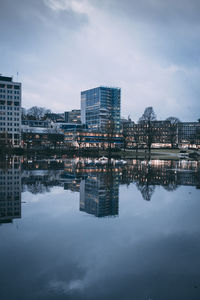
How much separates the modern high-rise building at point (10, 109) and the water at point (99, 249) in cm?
12852

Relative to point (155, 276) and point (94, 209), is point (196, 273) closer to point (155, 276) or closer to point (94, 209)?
point (155, 276)

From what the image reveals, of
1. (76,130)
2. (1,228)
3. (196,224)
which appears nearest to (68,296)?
(1,228)

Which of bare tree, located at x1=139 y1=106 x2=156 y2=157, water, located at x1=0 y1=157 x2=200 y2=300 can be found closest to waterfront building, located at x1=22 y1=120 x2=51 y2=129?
bare tree, located at x1=139 y1=106 x2=156 y2=157

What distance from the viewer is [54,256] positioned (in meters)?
6.55

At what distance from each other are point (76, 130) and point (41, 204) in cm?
17200

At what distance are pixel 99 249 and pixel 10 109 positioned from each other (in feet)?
457

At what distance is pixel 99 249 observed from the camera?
7016mm

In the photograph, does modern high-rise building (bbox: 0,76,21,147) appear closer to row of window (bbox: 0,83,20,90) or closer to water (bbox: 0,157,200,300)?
row of window (bbox: 0,83,20,90)

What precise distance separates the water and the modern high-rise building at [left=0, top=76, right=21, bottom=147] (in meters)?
129

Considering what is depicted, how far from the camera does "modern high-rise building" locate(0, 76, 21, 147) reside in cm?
13400

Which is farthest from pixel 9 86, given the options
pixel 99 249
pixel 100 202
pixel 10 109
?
pixel 99 249

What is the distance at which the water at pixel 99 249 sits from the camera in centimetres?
515

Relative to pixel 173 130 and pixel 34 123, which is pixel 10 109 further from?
pixel 173 130

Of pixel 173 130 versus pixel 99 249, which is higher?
pixel 173 130
